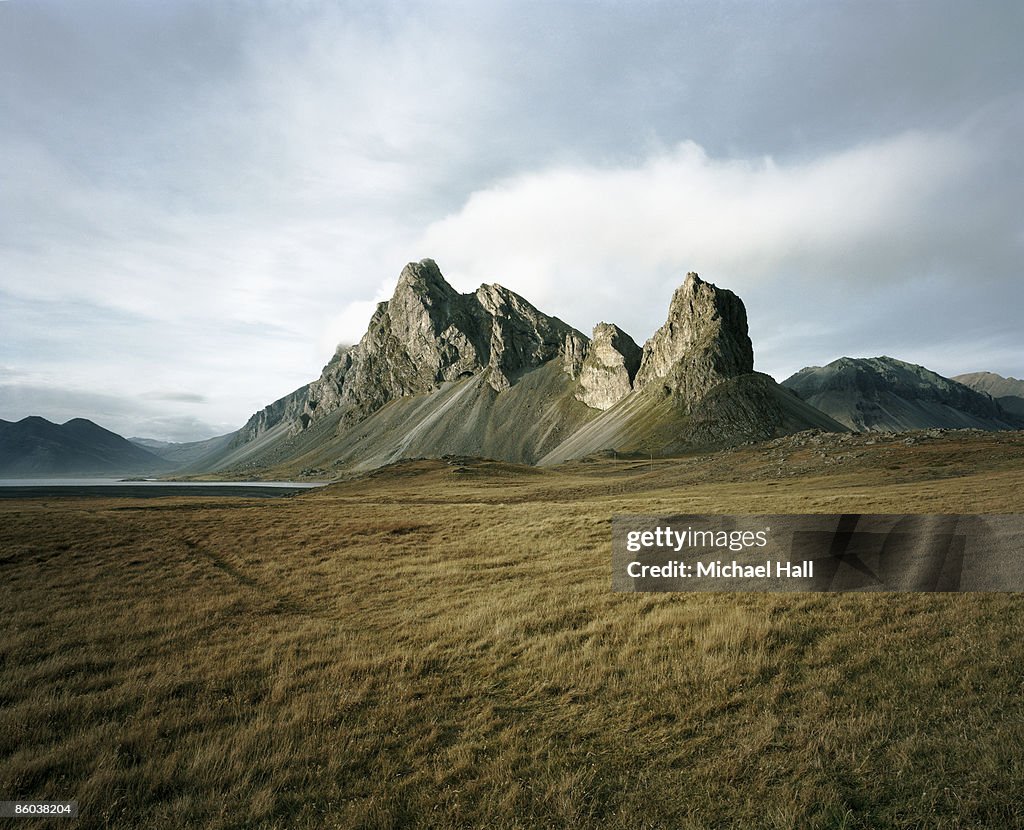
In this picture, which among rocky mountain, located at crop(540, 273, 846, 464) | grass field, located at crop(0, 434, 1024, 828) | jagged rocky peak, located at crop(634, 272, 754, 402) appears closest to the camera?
grass field, located at crop(0, 434, 1024, 828)

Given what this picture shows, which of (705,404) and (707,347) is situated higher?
(707,347)

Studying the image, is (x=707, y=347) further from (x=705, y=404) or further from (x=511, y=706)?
(x=511, y=706)

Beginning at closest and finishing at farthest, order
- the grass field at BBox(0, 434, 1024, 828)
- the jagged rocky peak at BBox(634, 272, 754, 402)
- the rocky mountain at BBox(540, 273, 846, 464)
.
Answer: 1. the grass field at BBox(0, 434, 1024, 828)
2. the rocky mountain at BBox(540, 273, 846, 464)
3. the jagged rocky peak at BBox(634, 272, 754, 402)

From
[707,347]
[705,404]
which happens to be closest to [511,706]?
[705,404]

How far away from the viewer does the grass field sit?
592 cm

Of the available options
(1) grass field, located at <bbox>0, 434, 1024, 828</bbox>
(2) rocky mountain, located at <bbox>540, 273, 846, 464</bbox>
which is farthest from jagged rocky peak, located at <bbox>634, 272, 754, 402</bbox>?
(1) grass field, located at <bbox>0, 434, 1024, 828</bbox>

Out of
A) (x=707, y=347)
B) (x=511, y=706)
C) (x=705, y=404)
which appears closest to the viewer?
(x=511, y=706)

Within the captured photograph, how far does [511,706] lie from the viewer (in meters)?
8.66

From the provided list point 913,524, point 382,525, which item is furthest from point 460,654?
point 382,525

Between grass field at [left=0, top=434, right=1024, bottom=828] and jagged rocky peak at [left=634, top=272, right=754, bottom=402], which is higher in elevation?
jagged rocky peak at [left=634, top=272, right=754, bottom=402]

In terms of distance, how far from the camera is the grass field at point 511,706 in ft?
19.4

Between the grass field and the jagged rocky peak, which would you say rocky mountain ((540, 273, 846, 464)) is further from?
the grass field

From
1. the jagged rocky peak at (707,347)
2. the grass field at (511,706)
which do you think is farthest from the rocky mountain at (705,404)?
the grass field at (511,706)

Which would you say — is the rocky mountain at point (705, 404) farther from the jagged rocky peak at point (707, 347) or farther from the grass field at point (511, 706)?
the grass field at point (511, 706)
